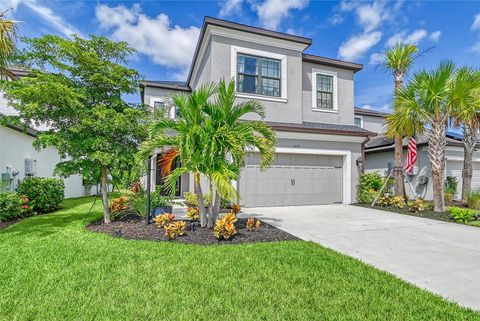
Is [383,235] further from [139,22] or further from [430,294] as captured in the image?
[139,22]

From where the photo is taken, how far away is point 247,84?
11.8 metres

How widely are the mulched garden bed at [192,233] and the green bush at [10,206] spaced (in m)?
2.69

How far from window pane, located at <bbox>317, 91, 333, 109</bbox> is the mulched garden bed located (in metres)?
8.56

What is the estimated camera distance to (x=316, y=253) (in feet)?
15.7

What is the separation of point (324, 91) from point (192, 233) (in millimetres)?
10710

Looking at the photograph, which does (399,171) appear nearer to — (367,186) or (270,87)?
(367,186)

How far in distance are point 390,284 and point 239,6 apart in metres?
12.7

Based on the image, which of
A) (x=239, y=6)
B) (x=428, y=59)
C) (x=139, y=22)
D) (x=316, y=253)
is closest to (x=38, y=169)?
(x=139, y=22)

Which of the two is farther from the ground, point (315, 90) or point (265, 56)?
point (265, 56)

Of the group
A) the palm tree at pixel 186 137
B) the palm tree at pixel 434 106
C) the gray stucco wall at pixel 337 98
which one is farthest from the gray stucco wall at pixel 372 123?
the palm tree at pixel 186 137

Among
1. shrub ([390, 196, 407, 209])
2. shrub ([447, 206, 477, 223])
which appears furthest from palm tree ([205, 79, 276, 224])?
shrub ([390, 196, 407, 209])

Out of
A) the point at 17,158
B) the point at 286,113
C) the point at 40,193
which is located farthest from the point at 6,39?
the point at 286,113

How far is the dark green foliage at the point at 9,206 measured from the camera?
7.32 meters

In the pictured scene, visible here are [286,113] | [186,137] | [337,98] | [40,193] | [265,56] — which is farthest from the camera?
[337,98]
